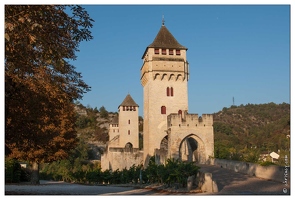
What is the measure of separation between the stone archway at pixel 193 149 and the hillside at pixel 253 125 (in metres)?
24.3

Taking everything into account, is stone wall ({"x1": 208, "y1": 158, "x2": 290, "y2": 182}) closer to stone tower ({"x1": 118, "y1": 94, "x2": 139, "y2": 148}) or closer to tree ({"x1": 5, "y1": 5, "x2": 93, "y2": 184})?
tree ({"x1": 5, "y1": 5, "x2": 93, "y2": 184})

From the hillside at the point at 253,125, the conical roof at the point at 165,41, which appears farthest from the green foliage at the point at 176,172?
the hillside at the point at 253,125

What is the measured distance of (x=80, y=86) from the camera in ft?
45.1

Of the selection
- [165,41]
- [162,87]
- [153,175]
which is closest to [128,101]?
[165,41]

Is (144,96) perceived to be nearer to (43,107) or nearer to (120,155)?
(120,155)

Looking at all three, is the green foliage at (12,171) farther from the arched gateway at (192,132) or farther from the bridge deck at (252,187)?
the bridge deck at (252,187)

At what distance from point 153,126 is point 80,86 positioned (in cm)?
2120

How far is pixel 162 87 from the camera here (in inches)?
1391


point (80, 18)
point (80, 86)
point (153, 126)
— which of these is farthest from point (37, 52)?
point (153, 126)

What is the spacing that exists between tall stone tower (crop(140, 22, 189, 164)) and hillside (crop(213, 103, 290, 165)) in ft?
79.7

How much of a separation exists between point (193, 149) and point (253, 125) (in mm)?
65323

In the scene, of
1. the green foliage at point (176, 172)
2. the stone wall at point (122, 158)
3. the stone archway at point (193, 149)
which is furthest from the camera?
the stone wall at point (122, 158)

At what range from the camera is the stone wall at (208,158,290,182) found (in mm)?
14686

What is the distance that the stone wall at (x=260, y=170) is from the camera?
48.2 ft
